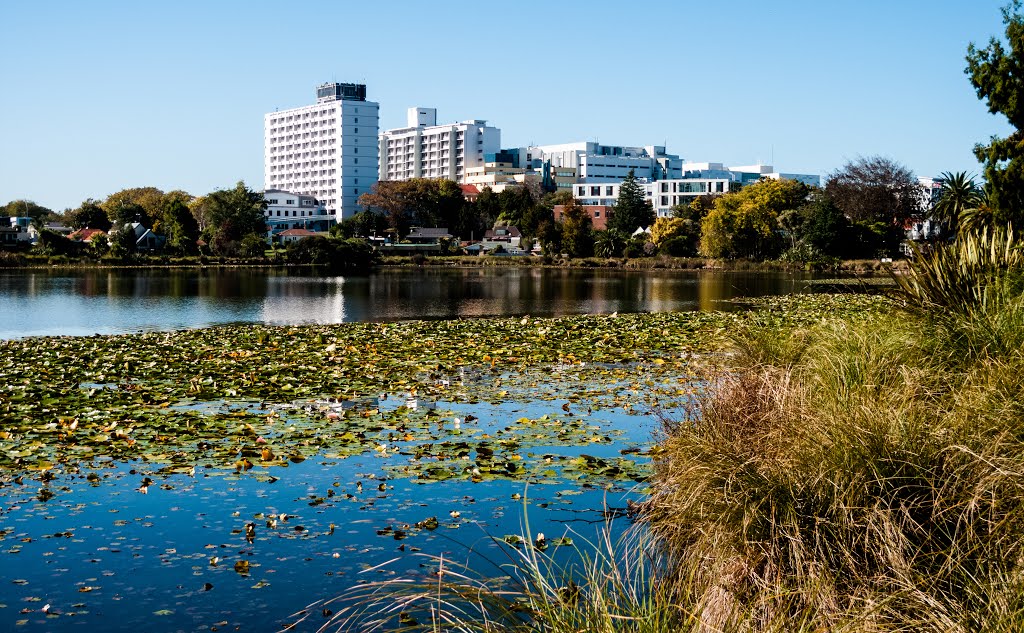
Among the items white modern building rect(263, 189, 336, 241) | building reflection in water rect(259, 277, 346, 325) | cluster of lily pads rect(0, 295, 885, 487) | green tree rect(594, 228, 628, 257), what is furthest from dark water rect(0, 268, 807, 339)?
white modern building rect(263, 189, 336, 241)

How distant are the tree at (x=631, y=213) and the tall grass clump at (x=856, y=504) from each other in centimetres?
11076

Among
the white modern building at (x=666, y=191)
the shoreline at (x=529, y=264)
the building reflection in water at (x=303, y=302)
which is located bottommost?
the building reflection in water at (x=303, y=302)

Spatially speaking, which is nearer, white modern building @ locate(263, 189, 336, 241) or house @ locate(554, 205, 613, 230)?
house @ locate(554, 205, 613, 230)

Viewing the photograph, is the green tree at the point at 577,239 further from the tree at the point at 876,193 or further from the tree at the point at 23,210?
the tree at the point at 23,210

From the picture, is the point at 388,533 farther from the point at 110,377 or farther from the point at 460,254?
the point at 460,254

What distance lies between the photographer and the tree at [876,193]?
101 metres

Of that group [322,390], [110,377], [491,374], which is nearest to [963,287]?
[491,374]

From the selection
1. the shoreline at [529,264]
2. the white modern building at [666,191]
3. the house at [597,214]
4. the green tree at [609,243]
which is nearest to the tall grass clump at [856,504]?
the shoreline at [529,264]

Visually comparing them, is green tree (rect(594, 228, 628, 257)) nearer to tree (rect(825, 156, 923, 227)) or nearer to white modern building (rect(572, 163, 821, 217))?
tree (rect(825, 156, 923, 227))

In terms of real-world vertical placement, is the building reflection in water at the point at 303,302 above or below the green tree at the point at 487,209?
below

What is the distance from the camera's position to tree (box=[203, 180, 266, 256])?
116062 mm

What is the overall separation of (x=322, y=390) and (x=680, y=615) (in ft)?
33.8

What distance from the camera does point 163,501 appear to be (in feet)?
30.2

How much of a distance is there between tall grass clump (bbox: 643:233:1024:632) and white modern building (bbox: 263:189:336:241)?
175 meters
